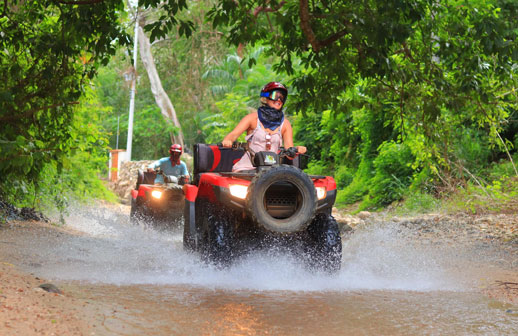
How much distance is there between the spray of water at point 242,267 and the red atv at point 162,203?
2.23 ft

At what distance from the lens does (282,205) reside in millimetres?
5828

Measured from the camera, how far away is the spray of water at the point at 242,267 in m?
5.83

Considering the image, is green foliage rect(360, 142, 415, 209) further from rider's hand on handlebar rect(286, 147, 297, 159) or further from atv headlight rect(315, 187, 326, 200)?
atv headlight rect(315, 187, 326, 200)

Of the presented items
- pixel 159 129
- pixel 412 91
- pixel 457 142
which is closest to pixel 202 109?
pixel 159 129

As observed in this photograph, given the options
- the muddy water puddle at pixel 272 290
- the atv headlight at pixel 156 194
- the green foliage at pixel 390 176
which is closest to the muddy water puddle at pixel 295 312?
the muddy water puddle at pixel 272 290

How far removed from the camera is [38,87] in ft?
27.3

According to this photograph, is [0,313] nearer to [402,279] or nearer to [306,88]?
[402,279]

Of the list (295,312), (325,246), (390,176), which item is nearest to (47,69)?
(325,246)

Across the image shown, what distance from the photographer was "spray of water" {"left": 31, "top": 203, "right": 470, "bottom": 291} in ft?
19.1

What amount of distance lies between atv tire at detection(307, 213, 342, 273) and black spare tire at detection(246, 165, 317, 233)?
51 centimetres

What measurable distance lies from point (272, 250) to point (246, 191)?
0.73m

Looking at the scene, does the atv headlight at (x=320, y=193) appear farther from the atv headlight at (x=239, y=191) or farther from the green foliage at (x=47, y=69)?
the green foliage at (x=47, y=69)

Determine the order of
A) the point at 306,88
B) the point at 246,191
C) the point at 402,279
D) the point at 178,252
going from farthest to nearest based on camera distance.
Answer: the point at 306,88, the point at 178,252, the point at 402,279, the point at 246,191

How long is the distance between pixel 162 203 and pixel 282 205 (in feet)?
16.9
